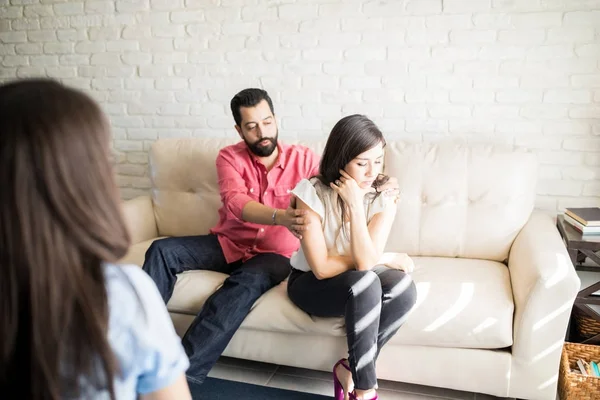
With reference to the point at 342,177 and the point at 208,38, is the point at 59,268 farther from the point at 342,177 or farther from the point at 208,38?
the point at 208,38

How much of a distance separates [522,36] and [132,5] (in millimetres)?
2023

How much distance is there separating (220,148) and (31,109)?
192cm

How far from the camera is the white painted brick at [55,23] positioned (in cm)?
297

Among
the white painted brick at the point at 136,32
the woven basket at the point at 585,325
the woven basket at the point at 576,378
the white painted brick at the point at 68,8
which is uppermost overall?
the white painted brick at the point at 68,8

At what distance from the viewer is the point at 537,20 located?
2.23 meters

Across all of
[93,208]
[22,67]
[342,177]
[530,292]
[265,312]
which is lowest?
[265,312]

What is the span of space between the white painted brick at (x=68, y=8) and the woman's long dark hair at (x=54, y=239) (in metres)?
2.67

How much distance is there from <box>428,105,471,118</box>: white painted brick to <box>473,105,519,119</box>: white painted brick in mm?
40

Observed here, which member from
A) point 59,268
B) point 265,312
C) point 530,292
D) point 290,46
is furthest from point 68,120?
point 290,46

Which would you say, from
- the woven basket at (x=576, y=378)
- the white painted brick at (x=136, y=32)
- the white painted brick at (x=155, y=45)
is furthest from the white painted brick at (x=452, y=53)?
the white painted brick at (x=136, y=32)

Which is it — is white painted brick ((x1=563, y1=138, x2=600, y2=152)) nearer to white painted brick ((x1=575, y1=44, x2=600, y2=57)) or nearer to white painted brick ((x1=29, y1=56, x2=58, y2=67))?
white painted brick ((x1=575, y1=44, x2=600, y2=57))

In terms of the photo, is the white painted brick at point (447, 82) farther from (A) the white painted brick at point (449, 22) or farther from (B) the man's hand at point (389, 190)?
(B) the man's hand at point (389, 190)

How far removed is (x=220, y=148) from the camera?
2.50 metres

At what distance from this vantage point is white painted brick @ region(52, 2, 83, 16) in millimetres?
2929
